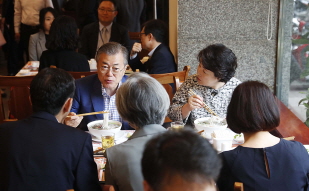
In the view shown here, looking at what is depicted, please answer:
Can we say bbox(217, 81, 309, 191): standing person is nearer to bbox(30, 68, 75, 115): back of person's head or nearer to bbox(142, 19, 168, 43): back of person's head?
bbox(30, 68, 75, 115): back of person's head

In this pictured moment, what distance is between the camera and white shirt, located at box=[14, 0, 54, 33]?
6355 mm

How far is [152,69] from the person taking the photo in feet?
13.4

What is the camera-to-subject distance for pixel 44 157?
1766mm

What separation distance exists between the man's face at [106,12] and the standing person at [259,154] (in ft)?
12.1

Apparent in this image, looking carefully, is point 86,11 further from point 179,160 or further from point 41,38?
point 179,160

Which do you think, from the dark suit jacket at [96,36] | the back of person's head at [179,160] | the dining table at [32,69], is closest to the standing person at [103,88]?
the dining table at [32,69]

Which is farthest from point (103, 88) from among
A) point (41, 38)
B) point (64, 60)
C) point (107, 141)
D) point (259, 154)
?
point (41, 38)

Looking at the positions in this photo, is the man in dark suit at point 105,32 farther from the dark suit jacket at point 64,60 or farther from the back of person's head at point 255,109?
the back of person's head at point 255,109

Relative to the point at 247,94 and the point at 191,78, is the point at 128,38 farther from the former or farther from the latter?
the point at 247,94

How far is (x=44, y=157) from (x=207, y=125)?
48.1 inches

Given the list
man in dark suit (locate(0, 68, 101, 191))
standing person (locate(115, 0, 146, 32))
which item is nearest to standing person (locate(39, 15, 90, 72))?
man in dark suit (locate(0, 68, 101, 191))

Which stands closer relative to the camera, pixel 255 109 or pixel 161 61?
pixel 255 109

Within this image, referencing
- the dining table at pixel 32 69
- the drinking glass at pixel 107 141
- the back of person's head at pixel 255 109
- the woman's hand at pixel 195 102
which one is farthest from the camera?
the dining table at pixel 32 69

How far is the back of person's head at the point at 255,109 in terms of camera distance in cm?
181
